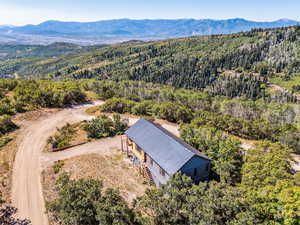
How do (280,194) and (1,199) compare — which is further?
(1,199)

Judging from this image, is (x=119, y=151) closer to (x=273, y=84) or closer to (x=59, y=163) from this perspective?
(x=59, y=163)

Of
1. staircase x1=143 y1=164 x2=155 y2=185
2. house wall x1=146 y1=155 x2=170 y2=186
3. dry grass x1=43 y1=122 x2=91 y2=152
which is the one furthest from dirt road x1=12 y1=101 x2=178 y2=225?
house wall x1=146 y1=155 x2=170 y2=186

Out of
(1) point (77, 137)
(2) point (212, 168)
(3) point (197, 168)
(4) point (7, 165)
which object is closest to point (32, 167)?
(4) point (7, 165)

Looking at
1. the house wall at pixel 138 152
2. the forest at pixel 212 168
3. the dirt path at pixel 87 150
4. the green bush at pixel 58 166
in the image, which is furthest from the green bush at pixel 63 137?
the house wall at pixel 138 152

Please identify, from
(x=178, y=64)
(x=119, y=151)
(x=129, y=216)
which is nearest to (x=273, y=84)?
(x=178, y=64)

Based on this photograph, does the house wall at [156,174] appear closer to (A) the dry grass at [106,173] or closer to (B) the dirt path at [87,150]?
(A) the dry grass at [106,173]

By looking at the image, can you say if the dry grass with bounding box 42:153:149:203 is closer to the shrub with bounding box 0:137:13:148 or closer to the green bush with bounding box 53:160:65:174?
the green bush with bounding box 53:160:65:174
